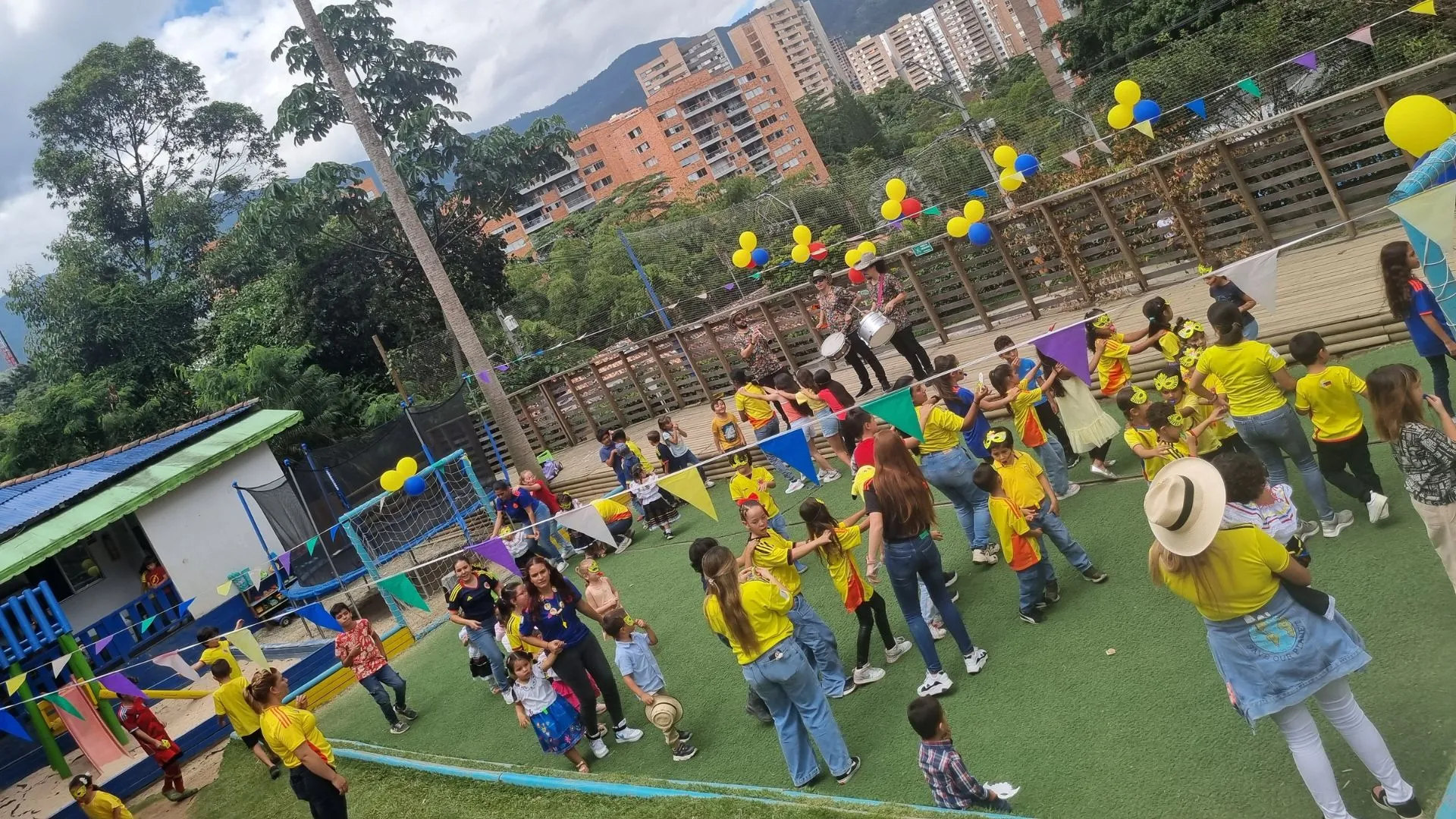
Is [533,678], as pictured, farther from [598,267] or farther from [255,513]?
[598,267]

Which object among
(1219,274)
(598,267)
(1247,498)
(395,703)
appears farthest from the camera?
(598,267)

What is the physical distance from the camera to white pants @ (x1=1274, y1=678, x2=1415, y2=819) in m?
3.70

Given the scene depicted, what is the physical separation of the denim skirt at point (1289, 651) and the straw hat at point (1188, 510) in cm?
40

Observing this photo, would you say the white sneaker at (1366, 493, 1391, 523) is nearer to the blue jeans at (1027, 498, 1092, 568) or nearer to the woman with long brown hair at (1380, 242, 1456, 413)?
the woman with long brown hair at (1380, 242, 1456, 413)

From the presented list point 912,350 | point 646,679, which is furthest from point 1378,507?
point 912,350

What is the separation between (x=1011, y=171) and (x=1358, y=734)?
10.7 meters

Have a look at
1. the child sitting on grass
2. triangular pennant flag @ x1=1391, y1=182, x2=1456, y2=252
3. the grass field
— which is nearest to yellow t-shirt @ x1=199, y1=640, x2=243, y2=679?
the grass field

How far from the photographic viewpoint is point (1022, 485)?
638cm

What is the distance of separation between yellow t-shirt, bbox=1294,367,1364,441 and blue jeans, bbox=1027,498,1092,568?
157 centimetres

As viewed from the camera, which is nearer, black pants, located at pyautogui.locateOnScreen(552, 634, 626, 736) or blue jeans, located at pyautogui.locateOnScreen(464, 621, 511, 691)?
black pants, located at pyautogui.locateOnScreen(552, 634, 626, 736)

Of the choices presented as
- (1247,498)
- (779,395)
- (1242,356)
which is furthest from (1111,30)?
(1247,498)

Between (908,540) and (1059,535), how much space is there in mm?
1247

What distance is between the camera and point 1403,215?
429 centimetres

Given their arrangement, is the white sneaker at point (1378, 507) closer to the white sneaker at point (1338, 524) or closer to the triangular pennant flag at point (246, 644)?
the white sneaker at point (1338, 524)
